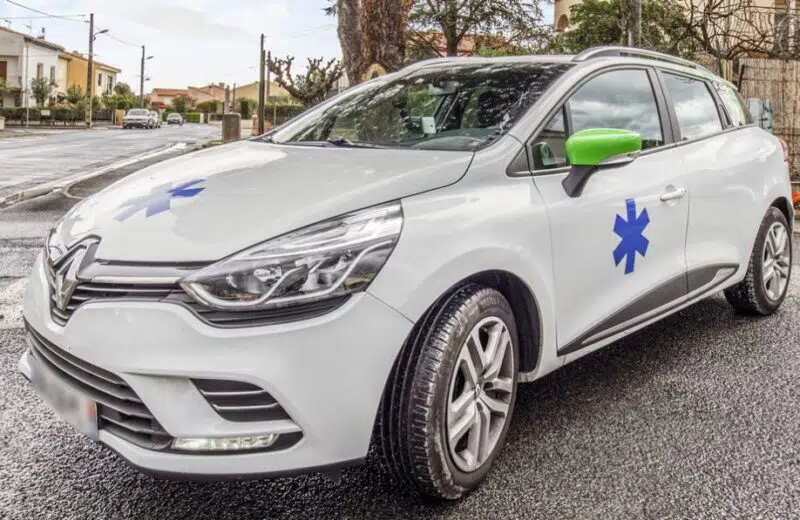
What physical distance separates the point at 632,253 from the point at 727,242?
1.12 metres

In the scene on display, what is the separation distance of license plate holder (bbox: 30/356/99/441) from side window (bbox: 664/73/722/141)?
300 centimetres

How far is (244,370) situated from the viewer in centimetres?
202

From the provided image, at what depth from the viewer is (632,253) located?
10.7 feet

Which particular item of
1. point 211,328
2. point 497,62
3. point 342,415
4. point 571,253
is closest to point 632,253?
point 571,253

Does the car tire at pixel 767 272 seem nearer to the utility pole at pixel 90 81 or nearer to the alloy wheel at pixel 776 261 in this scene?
the alloy wheel at pixel 776 261

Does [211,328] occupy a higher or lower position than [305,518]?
higher

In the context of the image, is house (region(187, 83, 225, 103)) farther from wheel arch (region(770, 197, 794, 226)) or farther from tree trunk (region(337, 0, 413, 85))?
wheel arch (region(770, 197, 794, 226))

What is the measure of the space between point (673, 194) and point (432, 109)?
1.18 m

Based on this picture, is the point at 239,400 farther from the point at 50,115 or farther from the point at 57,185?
the point at 50,115

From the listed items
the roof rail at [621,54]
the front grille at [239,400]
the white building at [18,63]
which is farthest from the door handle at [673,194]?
the white building at [18,63]

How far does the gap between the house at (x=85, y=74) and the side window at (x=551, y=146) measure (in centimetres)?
7120

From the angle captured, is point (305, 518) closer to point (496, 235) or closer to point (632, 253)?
point (496, 235)

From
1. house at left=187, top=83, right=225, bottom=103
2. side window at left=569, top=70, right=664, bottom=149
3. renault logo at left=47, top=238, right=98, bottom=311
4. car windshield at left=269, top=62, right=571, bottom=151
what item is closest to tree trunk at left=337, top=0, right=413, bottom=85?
car windshield at left=269, top=62, right=571, bottom=151

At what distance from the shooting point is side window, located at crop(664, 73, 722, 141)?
3.89 metres
